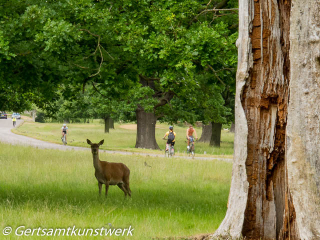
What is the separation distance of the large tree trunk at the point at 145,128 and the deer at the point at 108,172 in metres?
19.0

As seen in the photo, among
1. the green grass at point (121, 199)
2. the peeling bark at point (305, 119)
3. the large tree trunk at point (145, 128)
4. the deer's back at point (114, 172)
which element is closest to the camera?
the peeling bark at point (305, 119)

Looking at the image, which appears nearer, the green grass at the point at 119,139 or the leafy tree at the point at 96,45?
the leafy tree at the point at 96,45

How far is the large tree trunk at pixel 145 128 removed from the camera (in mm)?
29766

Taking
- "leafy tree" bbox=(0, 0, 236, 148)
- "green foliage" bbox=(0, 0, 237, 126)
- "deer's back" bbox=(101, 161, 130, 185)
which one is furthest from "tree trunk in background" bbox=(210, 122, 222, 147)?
"deer's back" bbox=(101, 161, 130, 185)

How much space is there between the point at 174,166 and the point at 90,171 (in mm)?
3583

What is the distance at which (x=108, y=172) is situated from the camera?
10383 millimetres

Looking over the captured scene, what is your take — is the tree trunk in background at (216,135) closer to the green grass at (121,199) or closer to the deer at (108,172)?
the green grass at (121,199)

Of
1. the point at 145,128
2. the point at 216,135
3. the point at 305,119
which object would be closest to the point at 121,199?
the point at 305,119

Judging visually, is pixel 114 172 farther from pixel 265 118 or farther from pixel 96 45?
pixel 265 118

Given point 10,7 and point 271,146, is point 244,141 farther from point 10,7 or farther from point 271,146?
point 10,7

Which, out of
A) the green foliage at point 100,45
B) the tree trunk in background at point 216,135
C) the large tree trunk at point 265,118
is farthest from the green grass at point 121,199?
the tree trunk in background at point 216,135

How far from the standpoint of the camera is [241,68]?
599 cm

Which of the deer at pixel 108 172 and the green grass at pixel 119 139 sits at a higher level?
the deer at pixel 108 172

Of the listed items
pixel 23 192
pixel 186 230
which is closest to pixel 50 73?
pixel 23 192
